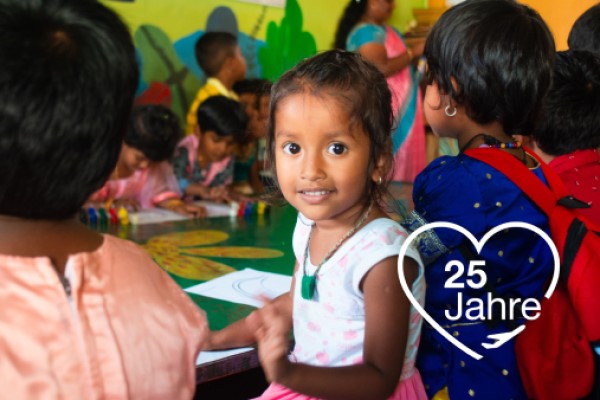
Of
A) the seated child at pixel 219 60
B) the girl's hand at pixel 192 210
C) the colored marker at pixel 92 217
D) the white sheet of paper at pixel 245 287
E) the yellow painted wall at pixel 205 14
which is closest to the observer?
the white sheet of paper at pixel 245 287

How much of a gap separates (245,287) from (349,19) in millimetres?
2323

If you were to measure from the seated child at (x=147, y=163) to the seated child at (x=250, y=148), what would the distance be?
49 cm

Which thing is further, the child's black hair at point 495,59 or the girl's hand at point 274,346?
the child's black hair at point 495,59

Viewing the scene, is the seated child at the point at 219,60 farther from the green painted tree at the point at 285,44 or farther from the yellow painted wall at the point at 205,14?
the green painted tree at the point at 285,44

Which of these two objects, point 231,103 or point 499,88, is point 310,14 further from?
point 499,88

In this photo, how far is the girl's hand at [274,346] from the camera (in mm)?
768

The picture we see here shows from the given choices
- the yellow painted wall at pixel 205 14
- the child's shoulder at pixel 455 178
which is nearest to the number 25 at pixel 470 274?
the child's shoulder at pixel 455 178

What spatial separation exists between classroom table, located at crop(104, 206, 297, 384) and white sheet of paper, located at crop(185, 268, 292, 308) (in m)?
0.03

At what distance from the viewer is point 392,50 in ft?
11.1

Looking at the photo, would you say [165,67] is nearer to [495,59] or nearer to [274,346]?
[495,59]

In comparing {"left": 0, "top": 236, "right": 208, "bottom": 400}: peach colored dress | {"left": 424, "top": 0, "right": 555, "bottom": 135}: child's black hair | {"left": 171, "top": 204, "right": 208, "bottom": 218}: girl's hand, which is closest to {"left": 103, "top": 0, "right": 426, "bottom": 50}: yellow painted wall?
{"left": 171, "top": 204, "right": 208, "bottom": 218}: girl's hand

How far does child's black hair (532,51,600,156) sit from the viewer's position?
1481 mm

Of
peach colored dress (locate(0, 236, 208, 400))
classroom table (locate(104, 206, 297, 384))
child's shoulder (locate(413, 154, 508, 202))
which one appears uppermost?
child's shoulder (locate(413, 154, 508, 202))

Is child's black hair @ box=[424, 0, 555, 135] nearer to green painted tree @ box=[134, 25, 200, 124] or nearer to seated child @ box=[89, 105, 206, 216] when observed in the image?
seated child @ box=[89, 105, 206, 216]
